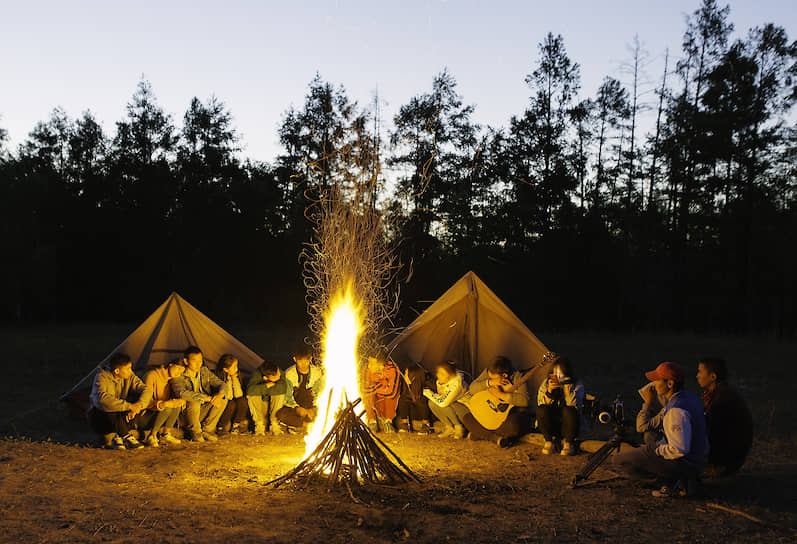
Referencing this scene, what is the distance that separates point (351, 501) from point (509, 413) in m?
2.47

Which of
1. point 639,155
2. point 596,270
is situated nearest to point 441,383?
point 596,270

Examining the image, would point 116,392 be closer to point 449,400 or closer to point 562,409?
point 449,400

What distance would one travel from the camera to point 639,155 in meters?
23.8

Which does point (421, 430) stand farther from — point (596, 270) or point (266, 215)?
point (266, 215)

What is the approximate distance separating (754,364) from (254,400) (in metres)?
10.9

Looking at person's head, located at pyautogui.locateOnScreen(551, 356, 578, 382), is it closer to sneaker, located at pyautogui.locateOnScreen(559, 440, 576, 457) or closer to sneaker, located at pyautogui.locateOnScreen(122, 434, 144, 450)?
sneaker, located at pyautogui.locateOnScreen(559, 440, 576, 457)


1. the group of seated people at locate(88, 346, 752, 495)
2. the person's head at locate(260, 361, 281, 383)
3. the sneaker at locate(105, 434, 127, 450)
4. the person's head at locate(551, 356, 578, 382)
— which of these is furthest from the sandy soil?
the person's head at locate(260, 361, 281, 383)

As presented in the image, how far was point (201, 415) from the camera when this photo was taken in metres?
6.61

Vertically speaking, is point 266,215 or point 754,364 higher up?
point 266,215

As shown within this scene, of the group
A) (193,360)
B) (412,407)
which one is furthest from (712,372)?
(193,360)

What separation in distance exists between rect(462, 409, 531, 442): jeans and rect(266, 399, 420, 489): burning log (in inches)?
66.5

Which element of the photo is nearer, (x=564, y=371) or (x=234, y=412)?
(x=564, y=371)

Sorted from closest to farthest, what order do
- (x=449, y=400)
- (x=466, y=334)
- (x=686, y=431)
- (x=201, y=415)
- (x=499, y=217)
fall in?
(x=686, y=431)
(x=201, y=415)
(x=449, y=400)
(x=466, y=334)
(x=499, y=217)

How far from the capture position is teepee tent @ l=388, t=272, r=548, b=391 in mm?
8062
